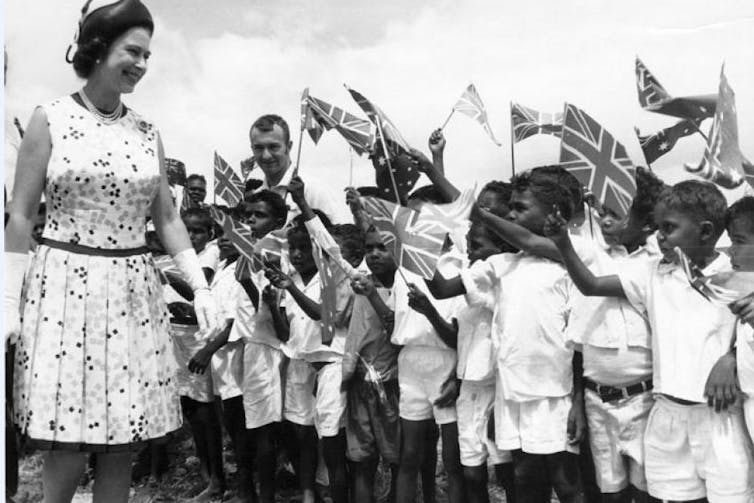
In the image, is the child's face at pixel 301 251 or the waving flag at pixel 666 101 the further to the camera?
the child's face at pixel 301 251

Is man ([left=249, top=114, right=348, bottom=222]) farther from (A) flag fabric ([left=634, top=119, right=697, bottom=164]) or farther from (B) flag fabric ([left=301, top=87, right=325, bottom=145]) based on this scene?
(A) flag fabric ([left=634, top=119, right=697, bottom=164])

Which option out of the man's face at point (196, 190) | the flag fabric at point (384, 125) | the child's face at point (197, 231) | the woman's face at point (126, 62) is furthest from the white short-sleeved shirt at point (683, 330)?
the man's face at point (196, 190)

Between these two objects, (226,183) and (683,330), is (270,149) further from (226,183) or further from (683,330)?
(683,330)

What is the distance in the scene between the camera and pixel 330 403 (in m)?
3.93

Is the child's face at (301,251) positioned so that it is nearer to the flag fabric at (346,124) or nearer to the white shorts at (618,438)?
the flag fabric at (346,124)

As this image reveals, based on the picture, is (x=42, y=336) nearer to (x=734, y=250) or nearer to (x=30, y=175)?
(x=30, y=175)

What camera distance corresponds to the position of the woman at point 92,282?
238 centimetres

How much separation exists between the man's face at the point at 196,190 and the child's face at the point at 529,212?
400 centimetres

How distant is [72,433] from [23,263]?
55 cm

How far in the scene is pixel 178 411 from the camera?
2.66m

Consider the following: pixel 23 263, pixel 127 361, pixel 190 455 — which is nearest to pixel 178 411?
pixel 127 361

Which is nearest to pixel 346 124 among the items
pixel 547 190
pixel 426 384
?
pixel 547 190

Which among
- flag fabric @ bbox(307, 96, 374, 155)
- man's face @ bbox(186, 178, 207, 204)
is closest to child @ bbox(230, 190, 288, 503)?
flag fabric @ bbox(307, 96, 374, 155)

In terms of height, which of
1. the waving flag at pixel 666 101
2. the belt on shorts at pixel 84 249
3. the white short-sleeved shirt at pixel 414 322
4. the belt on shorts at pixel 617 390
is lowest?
the belt on shorts at pixel 617 390
